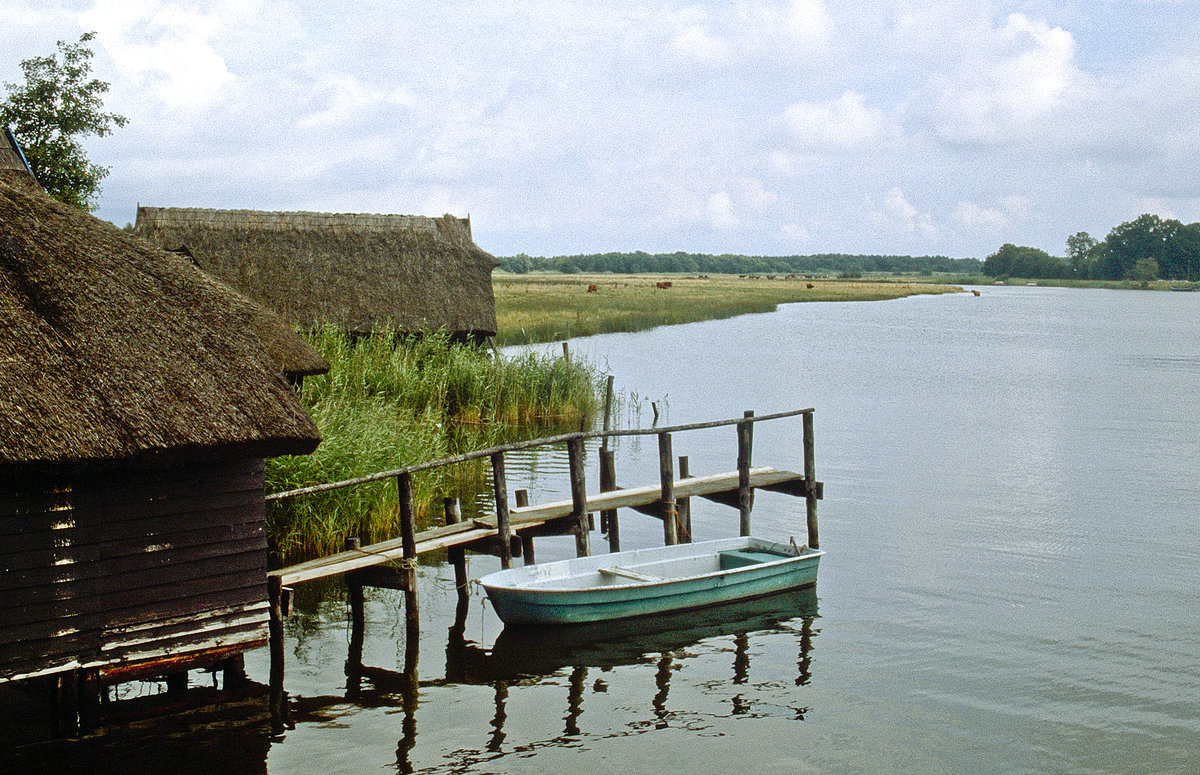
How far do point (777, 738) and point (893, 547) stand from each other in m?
7.66

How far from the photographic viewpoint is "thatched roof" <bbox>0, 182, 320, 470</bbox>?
8.25 meters

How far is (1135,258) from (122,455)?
172110 millimetres

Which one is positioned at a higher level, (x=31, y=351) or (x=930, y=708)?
(x=31, y=351)

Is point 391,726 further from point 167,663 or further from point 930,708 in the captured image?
point 930,708

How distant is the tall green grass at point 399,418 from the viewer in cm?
1416

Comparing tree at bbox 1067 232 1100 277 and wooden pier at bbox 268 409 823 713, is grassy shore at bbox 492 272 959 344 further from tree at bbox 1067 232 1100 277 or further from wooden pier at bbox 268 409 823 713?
tree at bbox 1067 232 1100 277

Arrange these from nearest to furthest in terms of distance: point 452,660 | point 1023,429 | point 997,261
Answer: point 452,660 < point 1023,429 < point 997,261

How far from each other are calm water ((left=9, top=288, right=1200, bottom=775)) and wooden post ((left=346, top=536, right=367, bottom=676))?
142 mm

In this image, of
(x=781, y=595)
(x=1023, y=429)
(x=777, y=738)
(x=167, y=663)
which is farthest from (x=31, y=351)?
(x=1023, y=429)

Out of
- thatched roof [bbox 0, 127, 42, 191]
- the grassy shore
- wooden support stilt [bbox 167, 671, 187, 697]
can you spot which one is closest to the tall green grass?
wooden support stilt [bbox 167, 671, 187, 697]

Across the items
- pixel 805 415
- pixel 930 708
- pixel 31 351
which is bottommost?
pixel 930 708

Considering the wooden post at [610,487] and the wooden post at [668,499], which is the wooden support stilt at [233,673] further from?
the wooden post at [610,487]

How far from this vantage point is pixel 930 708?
11.0 metres

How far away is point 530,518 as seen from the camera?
13672mm
